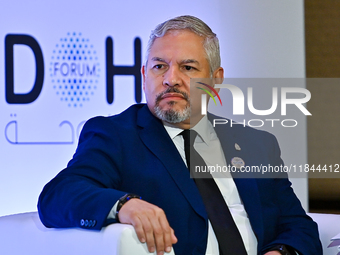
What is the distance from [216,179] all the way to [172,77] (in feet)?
1.51

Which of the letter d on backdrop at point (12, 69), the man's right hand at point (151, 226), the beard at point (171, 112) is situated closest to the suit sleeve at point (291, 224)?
the beard at point (171, 112)

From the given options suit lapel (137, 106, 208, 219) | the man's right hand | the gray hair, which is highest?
the gray hair

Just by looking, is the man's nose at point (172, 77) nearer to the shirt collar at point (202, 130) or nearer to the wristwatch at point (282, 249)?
the shirt collar at point (202, 130)

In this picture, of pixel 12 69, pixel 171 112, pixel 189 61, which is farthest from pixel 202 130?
pixel 12 69

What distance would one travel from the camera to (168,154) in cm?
182

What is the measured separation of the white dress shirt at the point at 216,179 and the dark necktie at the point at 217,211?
0.10ft

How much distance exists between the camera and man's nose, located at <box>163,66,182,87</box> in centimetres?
193

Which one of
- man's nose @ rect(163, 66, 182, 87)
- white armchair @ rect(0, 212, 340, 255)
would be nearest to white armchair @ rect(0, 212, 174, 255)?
white armchair @ rect(0, 212, 340, 255)

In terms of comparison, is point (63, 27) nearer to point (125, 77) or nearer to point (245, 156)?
point (125, 77)

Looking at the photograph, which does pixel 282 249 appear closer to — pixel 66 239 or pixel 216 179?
pixel 216 179

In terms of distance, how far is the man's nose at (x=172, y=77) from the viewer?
1929mm

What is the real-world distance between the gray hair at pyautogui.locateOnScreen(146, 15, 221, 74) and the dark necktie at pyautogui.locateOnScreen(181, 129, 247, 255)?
44 centimetres

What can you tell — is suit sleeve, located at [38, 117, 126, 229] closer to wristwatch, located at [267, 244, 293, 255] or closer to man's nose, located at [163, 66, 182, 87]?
man's nose, located at [163, 66, 182, 87]

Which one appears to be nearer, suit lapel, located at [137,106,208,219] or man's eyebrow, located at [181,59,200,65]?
suit lapel, located at [137,106,208,219]
